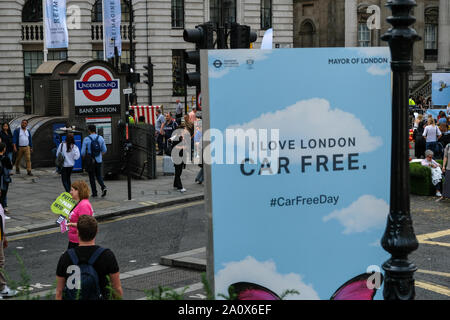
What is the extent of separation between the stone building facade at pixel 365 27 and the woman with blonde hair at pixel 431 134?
2692 centimetres

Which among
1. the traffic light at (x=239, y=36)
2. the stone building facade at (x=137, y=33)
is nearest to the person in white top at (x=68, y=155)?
the traffic light at (x=239, y=36)

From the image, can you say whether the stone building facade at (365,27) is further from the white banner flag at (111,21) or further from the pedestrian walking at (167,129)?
the pedestrian walking at (167,129)

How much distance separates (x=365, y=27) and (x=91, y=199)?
37.3 meters

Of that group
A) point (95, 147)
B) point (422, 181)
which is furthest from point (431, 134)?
point (95, 147)

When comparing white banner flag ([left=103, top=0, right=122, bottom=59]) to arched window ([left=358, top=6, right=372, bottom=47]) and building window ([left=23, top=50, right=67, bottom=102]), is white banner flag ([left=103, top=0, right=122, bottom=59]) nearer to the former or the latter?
building window ([left=23, top=50, right=67, bottom=102])

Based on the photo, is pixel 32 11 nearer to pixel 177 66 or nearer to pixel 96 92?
pixel 177 66

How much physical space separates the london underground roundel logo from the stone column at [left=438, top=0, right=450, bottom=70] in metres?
34.3

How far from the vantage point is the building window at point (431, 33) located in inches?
2069

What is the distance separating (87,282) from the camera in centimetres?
612

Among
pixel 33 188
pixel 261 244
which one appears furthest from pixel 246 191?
pixel 33 188

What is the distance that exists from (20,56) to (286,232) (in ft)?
128

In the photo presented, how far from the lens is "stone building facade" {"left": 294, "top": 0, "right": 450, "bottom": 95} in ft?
Result: 163

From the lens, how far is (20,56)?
42.2 metres

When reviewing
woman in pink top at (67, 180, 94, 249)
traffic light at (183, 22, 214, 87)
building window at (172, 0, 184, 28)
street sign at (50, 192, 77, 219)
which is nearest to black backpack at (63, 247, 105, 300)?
woman in pink top at (67, 180, 94, 249)
